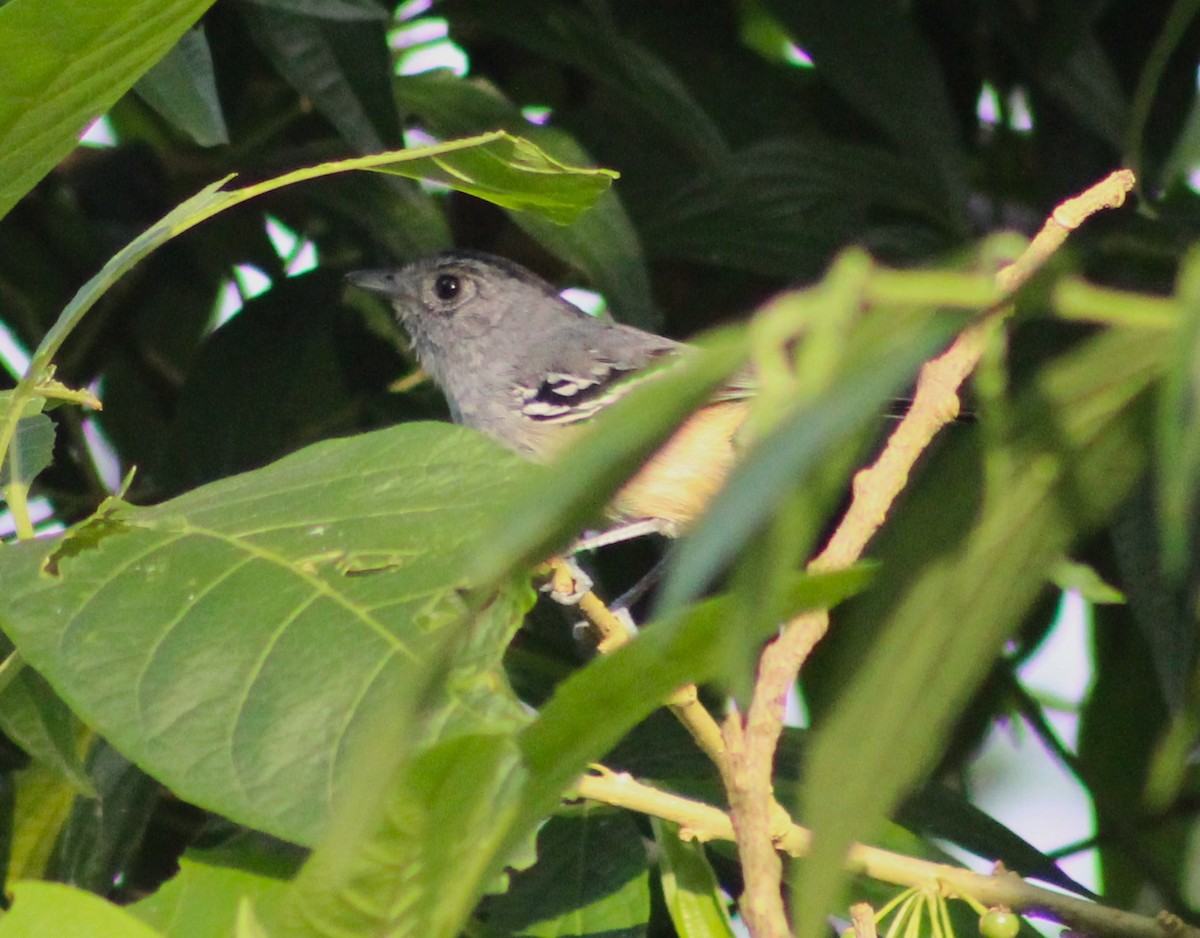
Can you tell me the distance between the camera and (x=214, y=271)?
4102 mm

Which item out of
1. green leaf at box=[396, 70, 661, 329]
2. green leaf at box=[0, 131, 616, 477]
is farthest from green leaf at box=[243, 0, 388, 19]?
green leaf at box=[0, 131, 616, 477]

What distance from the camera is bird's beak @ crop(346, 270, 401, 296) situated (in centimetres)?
379

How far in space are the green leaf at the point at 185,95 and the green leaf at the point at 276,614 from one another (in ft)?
3.15

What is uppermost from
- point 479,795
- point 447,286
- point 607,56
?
point 447,286

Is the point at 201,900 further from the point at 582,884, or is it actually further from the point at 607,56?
the point at 607,56

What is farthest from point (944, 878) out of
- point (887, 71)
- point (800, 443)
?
point (887, 71)

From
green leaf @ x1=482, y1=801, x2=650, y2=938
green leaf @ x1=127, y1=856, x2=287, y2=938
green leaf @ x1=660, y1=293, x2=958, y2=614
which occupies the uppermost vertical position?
green leaf @ x1=482, y1=801, x2=650, y2=938

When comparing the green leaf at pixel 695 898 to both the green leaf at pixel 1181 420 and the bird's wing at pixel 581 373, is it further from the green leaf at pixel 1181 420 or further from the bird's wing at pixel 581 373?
the bird's wing at pixel 581 373

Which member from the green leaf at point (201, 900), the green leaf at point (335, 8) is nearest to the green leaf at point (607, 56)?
the green leaf at point (335, 8)

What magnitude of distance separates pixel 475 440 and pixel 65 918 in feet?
1.94

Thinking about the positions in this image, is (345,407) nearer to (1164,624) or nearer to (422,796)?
(1164,624)

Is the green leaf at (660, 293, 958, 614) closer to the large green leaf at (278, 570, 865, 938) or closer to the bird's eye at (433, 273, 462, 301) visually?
the large green leaf at (278, 570, 865, 938)

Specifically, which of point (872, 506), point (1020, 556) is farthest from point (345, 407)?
point (1020, 556)

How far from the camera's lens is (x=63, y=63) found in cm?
162
